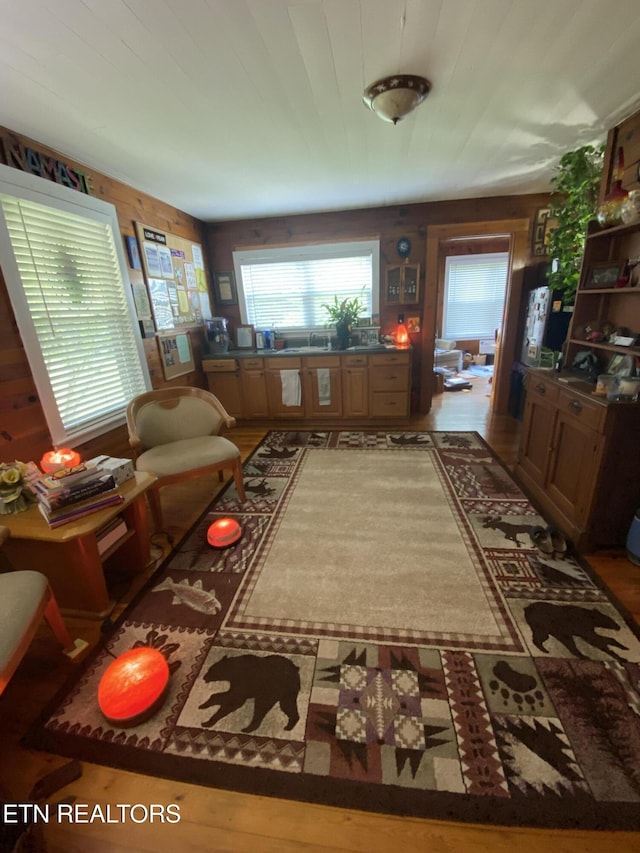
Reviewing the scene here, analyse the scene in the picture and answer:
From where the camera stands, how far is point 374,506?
2402 mm

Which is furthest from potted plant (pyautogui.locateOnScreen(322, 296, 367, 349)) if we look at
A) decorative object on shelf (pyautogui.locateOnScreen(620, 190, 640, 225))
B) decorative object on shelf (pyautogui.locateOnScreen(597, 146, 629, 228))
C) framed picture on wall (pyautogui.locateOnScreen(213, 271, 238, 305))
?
decorative object on shelf (pyautogui.locateOnScreen(620, 190, 640, 225))

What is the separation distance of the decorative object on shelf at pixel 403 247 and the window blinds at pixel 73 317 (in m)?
2.87

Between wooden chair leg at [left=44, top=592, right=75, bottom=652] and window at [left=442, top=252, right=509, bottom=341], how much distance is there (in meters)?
7.38

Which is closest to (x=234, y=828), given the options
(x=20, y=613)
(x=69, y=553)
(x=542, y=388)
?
(x=20, y=613)

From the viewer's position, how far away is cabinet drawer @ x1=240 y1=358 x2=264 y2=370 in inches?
160

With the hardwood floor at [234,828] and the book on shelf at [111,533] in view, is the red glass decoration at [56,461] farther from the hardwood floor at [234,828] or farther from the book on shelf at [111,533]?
the hardwood floor at [234,828]

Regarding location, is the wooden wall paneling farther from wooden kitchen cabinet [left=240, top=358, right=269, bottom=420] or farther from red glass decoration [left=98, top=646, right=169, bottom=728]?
red glass decoration [left=98, top=646, right=169, bottom=728]

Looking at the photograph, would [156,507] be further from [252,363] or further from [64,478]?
[252,363]

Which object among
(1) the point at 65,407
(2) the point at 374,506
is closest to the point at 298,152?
(1) the point at 65,407

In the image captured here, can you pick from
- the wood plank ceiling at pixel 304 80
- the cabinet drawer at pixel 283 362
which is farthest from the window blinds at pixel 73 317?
the cabinet drawer at pixel 283 362

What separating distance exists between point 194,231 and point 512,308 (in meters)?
3.69

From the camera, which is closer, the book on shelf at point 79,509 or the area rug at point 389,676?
the area rug at point 389,676

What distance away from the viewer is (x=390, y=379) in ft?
12.8

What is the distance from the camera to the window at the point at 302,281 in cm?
415
